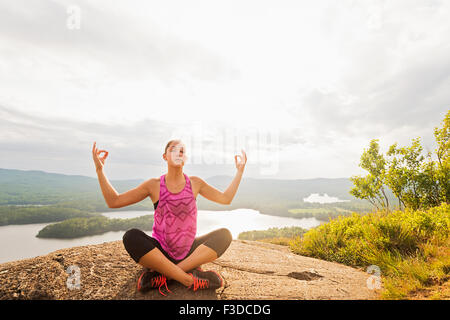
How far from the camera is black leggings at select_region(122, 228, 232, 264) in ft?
9.63

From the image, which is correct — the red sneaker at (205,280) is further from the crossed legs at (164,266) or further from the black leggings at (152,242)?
the black leggings at (152,242)

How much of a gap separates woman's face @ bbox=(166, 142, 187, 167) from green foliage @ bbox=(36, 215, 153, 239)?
46356 millimetres

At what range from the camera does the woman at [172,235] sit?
2959 millimetres

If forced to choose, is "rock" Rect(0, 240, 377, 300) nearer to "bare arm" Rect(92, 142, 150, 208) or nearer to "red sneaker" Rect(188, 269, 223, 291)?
"red sneaker" Rect(188, 269, 223, 291)

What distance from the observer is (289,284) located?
3512 millimetres

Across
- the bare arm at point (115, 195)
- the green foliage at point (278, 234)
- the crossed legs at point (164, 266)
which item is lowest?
the green foliage at point (278, 234)

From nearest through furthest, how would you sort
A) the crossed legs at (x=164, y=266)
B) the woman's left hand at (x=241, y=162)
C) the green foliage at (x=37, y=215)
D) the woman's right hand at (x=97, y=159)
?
1. the crossed legs at (x=164, y=266)
2. the woman's right hand at (x=97, y=159)
3. the woman's left hand at (x=241, y=162)
4. the green foliage at (x=37, y=215)

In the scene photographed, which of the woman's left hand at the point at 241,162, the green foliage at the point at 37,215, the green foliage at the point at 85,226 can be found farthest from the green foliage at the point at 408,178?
the green foliage at the point at 37,215

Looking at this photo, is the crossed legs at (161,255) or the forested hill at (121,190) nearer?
the crossed legs at (161,255)

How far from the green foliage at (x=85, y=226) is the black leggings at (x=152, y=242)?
46.2 m

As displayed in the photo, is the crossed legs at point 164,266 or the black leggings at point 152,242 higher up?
the black leggings at point 152,242
